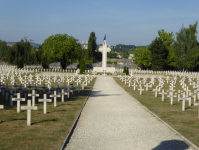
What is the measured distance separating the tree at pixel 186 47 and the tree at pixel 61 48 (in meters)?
23.4

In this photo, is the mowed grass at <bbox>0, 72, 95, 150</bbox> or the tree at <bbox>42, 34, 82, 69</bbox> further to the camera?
the tree at <bbox>42, 34, 82, 69</bbox>

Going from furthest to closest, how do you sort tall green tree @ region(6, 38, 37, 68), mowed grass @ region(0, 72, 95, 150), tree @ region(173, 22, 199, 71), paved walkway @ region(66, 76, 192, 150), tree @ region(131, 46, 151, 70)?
tree @ region(131, 46, 151, 70), tree @ region(173, 22, 199, 71), tall green tree @ region(6, 38, 37, 68), paved walkway @ region(66, 76, 192, 150), mowed grass @ region(0, 72, 95, 150)

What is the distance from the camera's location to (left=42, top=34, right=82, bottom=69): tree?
178 feet

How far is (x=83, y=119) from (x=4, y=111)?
3.80m

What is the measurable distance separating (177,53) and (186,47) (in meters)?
2.63

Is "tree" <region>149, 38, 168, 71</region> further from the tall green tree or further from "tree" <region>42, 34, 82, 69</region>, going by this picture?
the tall green tree

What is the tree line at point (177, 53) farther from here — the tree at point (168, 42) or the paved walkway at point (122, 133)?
the paved walkway at point (122, 133)

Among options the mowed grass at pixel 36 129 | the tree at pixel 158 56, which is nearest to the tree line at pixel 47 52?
the tree at pixel 158 56

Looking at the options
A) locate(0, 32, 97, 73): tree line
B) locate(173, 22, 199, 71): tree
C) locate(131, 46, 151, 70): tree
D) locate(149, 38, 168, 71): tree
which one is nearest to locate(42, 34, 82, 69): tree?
locate(0, 32, 97, 73): tree line

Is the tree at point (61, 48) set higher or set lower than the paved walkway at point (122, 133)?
higher

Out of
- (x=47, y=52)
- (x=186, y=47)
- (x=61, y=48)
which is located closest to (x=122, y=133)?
(x=61, y=48)

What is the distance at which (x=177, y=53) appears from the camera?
54.8 metres

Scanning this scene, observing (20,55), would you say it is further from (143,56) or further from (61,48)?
(143,56)

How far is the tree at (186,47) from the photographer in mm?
52969
